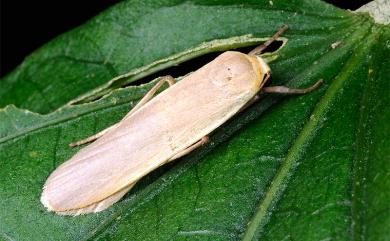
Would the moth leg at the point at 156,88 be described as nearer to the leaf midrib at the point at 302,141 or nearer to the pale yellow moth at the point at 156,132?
the pale yellow moth at the point at 156,132

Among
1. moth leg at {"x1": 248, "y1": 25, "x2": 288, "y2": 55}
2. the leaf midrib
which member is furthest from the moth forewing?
the leaf midrib

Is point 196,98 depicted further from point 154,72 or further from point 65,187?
point 65,187

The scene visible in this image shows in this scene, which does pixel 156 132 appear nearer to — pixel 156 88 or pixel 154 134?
pixel 154 134

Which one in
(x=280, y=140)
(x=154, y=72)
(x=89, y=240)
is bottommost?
(x=89, y=240)

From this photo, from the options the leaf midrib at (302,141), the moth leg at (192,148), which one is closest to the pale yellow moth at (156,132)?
the moth leg at (192,148)

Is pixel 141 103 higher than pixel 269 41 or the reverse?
the reverse

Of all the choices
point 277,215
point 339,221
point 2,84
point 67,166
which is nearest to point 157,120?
point 67,166

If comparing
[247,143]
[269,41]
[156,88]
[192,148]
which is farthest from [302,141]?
[156,88]
